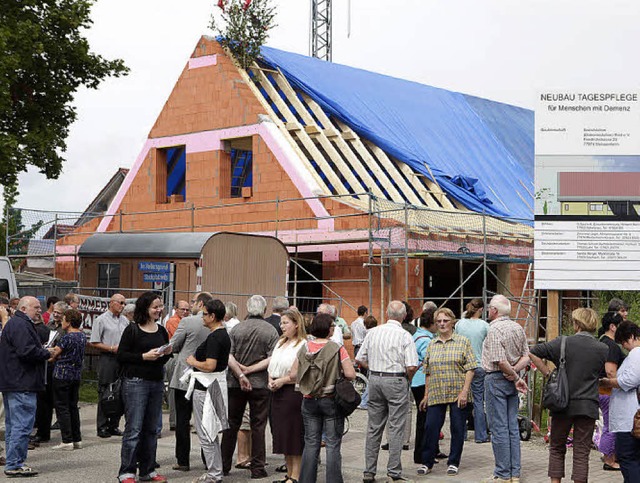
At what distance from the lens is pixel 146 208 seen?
26031 mm

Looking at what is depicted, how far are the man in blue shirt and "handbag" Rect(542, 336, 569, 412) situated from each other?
498 cm

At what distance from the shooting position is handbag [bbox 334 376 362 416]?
8938mm

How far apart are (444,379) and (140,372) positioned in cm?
317

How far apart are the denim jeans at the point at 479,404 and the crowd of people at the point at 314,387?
1233 millimetres

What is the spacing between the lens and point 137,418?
30.6ft

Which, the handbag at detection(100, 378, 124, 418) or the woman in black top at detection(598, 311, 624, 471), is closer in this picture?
the woman in black top at detection(598, 311, 624, 471)

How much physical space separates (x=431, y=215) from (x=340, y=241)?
2232 millimetres

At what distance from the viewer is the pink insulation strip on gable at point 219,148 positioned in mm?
22062

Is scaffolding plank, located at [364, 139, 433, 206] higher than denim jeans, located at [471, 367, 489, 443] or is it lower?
higher

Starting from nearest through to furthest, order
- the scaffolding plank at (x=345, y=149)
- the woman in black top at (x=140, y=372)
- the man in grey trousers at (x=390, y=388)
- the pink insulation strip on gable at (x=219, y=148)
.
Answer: the woman in black top at (x=140, y=372)
the man in grey trousers at (x=390, y=388)
the pink insulation strip on gable at (x=219, y=148)
the scaffolding plank at (x=345, y=149)

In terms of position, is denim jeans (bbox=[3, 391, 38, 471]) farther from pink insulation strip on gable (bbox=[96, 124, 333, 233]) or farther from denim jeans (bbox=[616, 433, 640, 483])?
pink insulation strip on gable (bbox=[96, 124, 333, 233])

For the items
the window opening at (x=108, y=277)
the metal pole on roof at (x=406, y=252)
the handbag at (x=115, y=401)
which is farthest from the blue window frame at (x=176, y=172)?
the handbag at (x=115, y=401)

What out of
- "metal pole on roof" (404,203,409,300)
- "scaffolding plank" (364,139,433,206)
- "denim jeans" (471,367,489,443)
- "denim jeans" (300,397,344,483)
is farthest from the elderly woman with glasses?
"scaffolding plank" (364,139,433,206)

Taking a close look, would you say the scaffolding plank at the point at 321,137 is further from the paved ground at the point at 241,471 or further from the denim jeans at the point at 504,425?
the denim jeans at the point at 504,425
